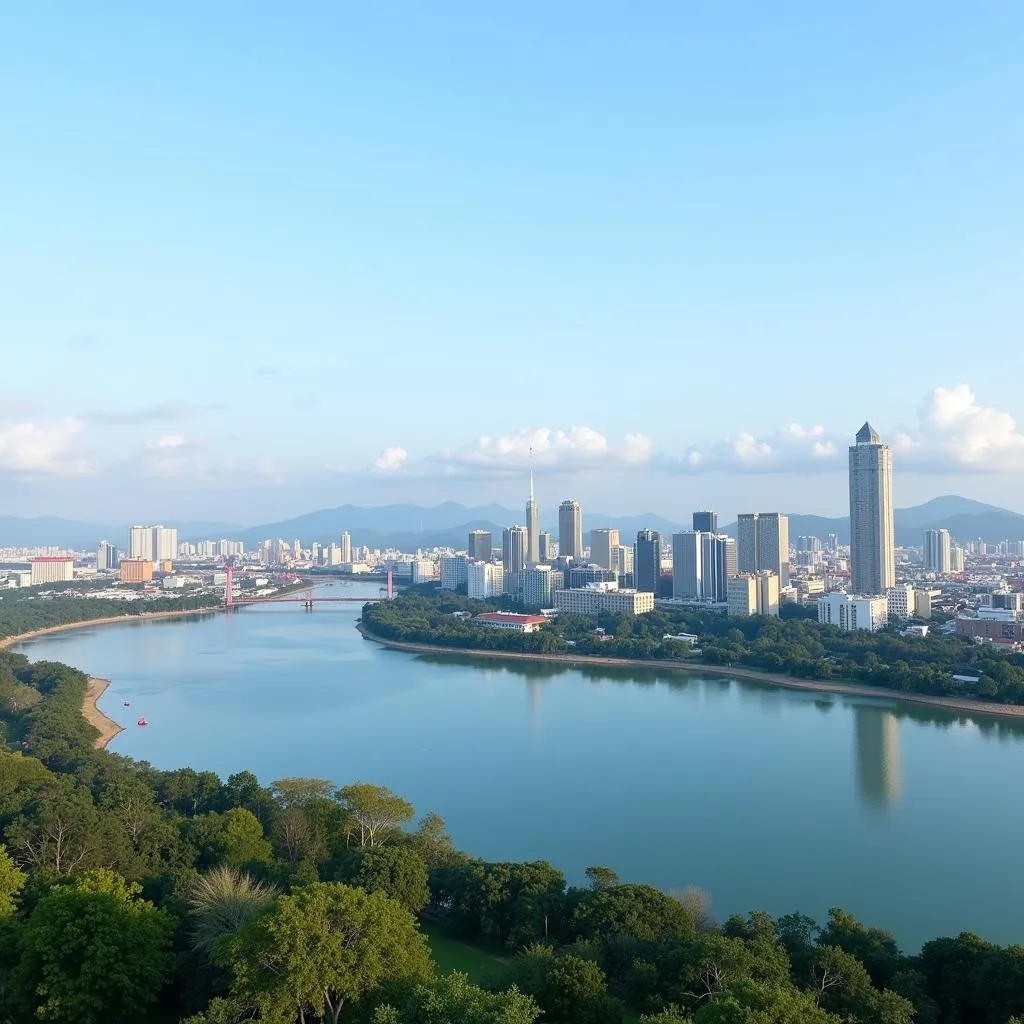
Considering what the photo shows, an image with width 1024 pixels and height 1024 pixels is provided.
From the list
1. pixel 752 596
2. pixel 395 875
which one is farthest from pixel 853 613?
pixel 395 875

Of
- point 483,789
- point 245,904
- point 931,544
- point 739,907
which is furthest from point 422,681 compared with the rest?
point 931,544

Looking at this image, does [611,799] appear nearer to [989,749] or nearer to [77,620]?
[989,749]

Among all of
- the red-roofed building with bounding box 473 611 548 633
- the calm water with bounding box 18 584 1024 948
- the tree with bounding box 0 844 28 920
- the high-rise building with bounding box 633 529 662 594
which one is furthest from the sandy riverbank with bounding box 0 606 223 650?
the tree with bounding box 0 844 28 920

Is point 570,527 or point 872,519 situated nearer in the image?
point 872,519

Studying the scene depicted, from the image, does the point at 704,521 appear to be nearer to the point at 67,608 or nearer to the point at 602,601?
the point at 602,601

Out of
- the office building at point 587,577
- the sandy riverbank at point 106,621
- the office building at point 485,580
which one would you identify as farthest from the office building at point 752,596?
the sandy riverbank at point 106,621
